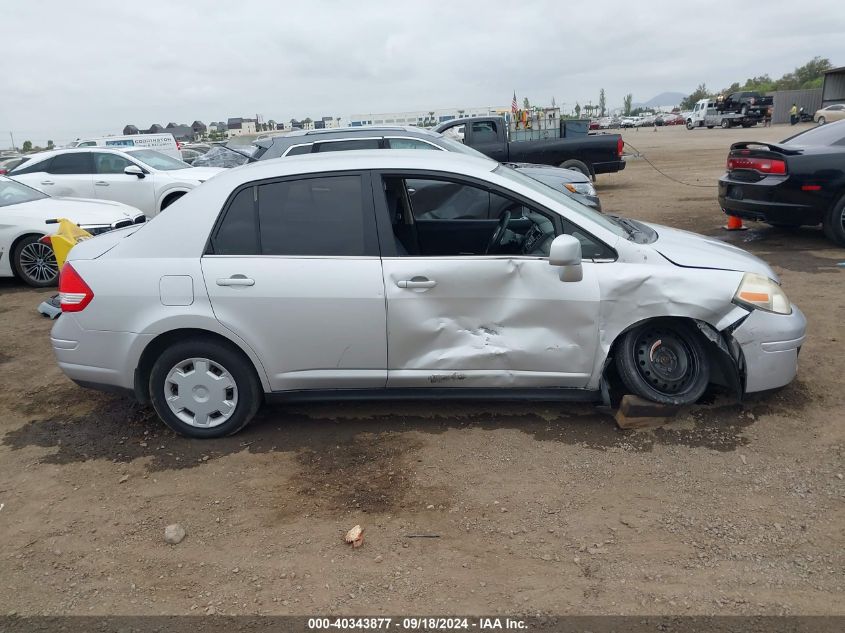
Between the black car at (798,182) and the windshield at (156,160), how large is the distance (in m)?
9.66

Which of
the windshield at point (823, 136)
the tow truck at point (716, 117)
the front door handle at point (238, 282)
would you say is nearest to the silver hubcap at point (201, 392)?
the front door handle at point (238, 282)

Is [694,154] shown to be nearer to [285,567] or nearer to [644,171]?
[644,171]

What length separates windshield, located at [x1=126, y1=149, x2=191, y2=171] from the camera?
12.2 meters

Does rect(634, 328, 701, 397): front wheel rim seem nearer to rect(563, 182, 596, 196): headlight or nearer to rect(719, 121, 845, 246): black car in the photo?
rect(719, 121, 845, 246): black car

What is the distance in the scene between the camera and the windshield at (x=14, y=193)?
8828 millimetres

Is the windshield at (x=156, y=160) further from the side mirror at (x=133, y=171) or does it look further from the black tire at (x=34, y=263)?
the black tire at (x=34, y=263)

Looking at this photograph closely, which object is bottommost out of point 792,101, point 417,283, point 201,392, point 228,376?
point 201,392

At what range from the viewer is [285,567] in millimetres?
3045

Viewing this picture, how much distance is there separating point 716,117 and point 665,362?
5404 cm

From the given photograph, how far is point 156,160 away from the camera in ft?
41.3

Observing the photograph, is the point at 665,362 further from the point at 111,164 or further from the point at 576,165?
the point at 576,165

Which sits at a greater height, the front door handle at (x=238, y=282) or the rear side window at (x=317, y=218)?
the rear side window at (x=317, y=218)

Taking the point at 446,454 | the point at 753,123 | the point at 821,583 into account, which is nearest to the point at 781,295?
the point at 821,583

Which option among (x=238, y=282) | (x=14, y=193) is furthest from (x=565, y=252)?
(x=14, y=193)
